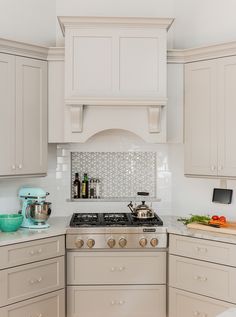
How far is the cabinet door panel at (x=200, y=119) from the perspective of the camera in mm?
3502

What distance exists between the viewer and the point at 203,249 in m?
3.22

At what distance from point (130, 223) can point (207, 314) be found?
90cm

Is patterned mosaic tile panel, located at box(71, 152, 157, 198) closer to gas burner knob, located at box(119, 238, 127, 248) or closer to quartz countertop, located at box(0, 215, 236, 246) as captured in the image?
quartz countertop, located at box(0, 215, 236, 246)

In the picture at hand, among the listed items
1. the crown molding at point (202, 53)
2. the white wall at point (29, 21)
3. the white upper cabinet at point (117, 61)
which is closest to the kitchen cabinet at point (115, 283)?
the white upper cabinet at point (117, 61)

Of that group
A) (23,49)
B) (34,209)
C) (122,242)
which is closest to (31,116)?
(23,49)

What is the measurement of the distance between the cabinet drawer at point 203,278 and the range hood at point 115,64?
1242 millimetres

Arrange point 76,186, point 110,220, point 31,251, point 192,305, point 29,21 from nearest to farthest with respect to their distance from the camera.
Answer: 1. point 31,251
2. point 192,305
3. point 110,220
4. point 29,21
5. point 76,186

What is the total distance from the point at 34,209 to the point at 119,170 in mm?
1013

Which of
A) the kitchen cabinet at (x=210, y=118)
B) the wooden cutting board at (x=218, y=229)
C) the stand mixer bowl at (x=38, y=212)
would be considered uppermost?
the kitchen cabinet at (x=210, y=118)

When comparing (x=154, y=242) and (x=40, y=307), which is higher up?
(x=154, y=242)

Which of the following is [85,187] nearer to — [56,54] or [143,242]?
[143,242]

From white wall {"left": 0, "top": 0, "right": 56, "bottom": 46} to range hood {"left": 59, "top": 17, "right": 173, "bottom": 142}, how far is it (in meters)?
0.50

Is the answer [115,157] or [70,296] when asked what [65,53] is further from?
[70,296]

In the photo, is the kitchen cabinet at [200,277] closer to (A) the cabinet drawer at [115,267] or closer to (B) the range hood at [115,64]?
(A) the cabinet drawer at [115,267]
